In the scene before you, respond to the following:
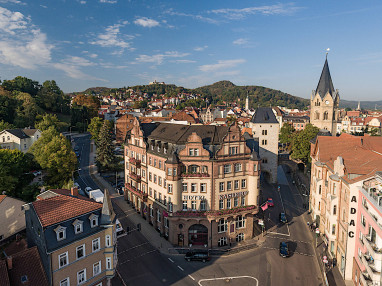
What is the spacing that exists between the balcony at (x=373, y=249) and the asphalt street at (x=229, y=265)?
8.82 meters

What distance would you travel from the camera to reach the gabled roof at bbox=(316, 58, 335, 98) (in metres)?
91.2

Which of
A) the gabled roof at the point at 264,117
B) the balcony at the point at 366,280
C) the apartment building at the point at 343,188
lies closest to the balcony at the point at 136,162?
the apartment building at the point at 343,188

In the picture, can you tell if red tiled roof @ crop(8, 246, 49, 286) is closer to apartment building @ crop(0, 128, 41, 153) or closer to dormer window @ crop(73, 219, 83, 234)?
dormer window @ crop(73, 219, 83, 234)

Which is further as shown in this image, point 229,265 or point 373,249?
point 229,265

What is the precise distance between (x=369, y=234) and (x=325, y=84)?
78244 millimetres

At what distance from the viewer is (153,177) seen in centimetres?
4231

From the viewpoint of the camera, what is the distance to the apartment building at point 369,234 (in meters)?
23.0

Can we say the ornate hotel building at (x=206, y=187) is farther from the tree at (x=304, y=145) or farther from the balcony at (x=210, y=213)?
the tree at (x=304, y=145)

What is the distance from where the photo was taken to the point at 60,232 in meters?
24.0

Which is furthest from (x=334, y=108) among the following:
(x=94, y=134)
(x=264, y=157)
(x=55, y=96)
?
(x=55, y=96)

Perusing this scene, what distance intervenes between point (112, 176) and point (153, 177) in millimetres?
30861

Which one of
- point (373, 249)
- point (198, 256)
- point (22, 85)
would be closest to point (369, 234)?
point (373, 249)

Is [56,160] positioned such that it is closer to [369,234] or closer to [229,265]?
[229,265]

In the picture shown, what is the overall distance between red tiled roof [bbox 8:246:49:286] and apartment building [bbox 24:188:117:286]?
0.46 m
